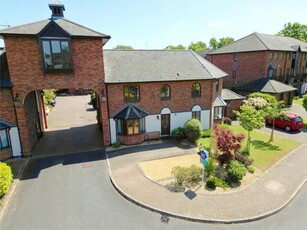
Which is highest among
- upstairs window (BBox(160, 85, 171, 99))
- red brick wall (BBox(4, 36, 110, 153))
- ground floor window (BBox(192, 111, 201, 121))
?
red brick wall (BBox(4, 36, 110, 153))

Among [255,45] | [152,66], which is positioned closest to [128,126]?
[152,66]

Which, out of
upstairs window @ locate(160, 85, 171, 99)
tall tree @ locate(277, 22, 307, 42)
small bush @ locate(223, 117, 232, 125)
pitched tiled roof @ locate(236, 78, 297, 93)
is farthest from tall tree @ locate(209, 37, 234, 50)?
upstairs window @ locate(160, 85, 171, 99)

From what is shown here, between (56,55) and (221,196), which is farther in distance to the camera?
(56,55)

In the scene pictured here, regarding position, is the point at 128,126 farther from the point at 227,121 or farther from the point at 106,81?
the point at 227,121

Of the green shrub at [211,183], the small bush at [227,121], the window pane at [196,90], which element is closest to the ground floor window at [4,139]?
the green shrub at [211,183]

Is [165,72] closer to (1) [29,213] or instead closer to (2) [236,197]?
(2) [236,197]

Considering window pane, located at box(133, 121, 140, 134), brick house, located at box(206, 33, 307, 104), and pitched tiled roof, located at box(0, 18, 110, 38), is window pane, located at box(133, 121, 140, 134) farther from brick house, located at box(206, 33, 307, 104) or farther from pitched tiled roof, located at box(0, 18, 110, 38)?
brick house, located at box(206, 33, 307, 104)

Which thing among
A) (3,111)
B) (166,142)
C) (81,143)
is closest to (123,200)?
(166,142)
